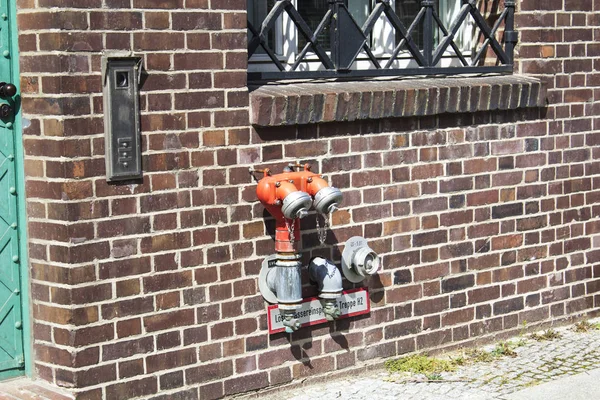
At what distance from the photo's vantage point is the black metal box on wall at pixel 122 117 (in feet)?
17.4

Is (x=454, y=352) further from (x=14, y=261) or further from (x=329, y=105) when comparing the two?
(x=14, y=261)

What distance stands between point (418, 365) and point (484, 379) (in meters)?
0.44

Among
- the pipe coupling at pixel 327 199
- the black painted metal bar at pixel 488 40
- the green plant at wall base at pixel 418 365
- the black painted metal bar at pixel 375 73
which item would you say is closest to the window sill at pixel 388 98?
the black painted metal bar at pixel 375 73

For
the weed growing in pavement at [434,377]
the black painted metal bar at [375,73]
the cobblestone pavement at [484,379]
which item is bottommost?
the cobblestone pavement at [484,379]

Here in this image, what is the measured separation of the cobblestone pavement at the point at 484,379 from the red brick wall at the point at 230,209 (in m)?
0.16

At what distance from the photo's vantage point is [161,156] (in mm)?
5590

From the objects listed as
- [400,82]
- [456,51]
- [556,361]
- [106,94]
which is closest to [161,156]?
[106,94]

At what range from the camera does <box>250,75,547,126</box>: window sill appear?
5.99m

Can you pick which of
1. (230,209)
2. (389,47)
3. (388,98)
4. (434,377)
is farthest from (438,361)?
(389,47)

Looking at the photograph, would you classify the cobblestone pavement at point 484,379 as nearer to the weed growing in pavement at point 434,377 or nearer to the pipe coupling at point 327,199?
the weed growing in pavement at point 434,377

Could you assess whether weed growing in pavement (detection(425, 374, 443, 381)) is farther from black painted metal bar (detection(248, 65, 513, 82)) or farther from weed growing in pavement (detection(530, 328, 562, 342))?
black painted metal bar (detection(248, 65, 513, 82))

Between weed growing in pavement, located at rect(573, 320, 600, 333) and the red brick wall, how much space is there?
226 mm

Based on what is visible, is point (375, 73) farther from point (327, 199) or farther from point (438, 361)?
point (438, 361)

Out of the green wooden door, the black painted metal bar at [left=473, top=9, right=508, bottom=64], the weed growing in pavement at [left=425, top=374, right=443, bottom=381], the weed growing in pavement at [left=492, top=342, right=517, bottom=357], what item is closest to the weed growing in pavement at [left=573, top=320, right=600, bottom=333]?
the weed growing in pavement at [left=492, top=342, right=517, bottom=357]
